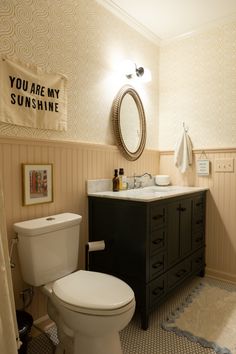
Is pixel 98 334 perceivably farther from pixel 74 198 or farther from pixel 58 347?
pixel 74 198

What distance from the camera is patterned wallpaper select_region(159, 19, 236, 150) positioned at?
8.26ft

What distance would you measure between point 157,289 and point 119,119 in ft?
4.64

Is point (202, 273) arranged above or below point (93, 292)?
below

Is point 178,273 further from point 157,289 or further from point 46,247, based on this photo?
point 46,247

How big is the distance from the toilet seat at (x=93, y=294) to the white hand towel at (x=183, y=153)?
60.8 inches

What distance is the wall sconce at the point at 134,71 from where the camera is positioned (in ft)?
7.98

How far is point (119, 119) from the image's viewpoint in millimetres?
2346

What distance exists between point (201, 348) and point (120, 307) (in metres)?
0.74

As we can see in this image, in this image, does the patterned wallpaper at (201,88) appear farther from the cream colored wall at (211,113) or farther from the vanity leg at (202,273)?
the vanity leg at (202,273)

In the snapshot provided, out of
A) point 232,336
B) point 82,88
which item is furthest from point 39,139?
point 232,336

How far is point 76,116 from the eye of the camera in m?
2.02

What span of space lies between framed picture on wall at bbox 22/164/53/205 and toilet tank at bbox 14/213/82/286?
0.47 ft

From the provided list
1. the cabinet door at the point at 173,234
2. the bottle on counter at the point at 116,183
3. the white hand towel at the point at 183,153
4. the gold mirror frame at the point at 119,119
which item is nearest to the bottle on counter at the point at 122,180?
the bottle on counter at the point at 116,183

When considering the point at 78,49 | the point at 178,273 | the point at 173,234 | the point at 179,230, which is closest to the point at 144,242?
the point at 173,234
